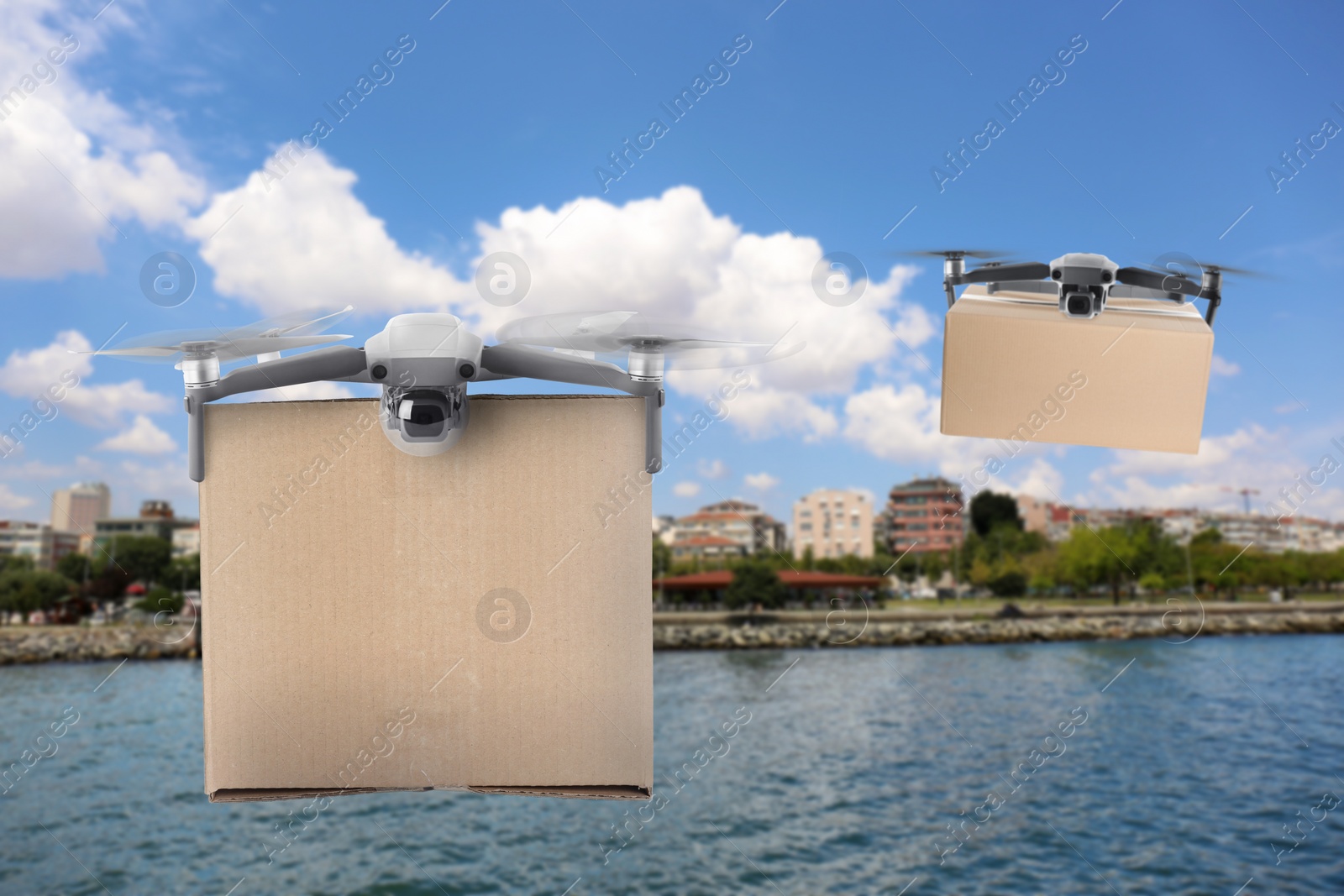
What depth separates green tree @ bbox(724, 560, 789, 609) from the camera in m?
33.7

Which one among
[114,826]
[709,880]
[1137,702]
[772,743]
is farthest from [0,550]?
[1137,702]

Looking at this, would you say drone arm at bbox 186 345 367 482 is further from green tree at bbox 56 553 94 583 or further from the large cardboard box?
green tree at bbox 56 553 94 583

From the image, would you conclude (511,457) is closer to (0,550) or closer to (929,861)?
(929,861)

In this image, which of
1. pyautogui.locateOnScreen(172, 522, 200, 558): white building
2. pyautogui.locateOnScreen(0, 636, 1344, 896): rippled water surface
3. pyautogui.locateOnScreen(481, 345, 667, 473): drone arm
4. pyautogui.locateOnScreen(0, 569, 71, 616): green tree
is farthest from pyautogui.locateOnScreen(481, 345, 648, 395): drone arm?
pyautogui.locateOnScreen(0, 569, 71, 616): green tree

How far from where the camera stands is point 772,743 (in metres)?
19.5

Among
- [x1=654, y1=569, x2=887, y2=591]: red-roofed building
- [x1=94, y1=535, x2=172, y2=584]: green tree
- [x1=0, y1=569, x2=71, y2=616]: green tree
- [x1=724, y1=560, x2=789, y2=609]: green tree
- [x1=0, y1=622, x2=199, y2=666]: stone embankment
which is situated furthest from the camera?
[x1=724, y1=560, x2=789, y2=609]: green tree

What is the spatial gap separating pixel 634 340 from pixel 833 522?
4136cm

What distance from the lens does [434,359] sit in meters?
0.99

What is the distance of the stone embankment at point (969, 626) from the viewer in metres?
31.7

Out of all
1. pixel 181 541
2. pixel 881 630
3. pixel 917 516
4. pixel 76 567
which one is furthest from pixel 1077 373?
pixel 917 516

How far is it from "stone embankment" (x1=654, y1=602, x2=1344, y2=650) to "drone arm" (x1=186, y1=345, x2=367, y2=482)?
28.1 metres

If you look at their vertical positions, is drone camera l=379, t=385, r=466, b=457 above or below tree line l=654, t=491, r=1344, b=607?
above

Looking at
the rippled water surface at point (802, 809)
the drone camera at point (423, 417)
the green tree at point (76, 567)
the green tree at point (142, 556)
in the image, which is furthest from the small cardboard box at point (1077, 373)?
the green tree at point (76, 567)

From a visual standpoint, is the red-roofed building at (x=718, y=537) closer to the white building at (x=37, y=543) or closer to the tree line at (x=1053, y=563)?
the tree line at (x=1053, y=563)
